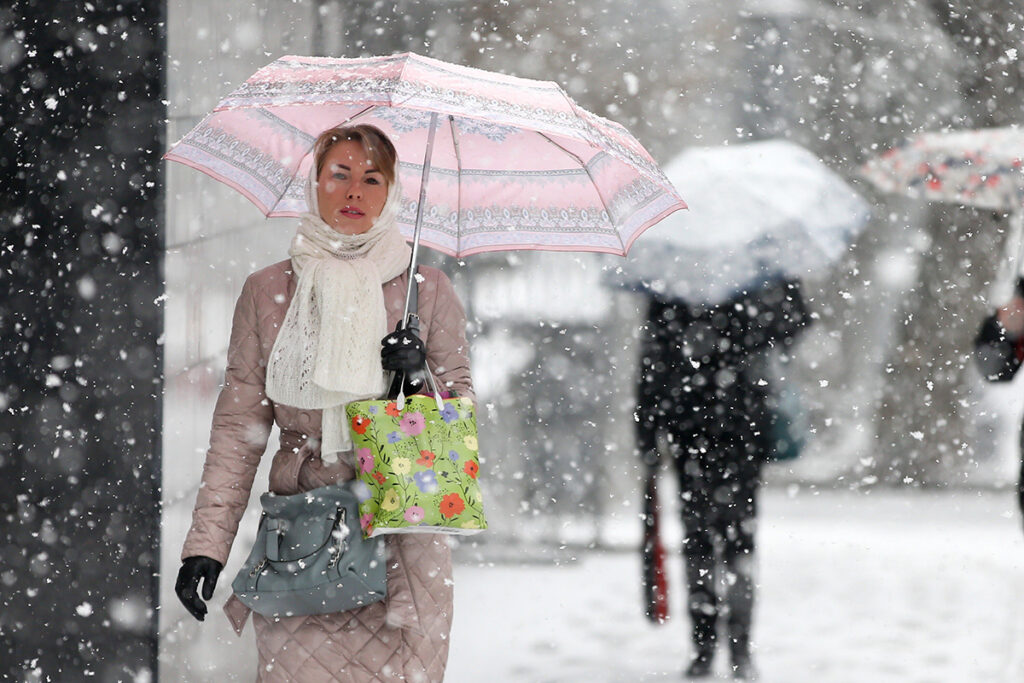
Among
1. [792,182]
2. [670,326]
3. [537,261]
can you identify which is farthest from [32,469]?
[792,182]

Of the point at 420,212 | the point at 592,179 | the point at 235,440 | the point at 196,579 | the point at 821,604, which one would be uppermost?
the point at 592,179

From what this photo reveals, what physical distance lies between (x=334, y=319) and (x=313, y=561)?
1.63 ft

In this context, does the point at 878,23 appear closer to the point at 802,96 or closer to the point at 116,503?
the point at 802,96

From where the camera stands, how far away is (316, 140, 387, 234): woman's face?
8.41 ft

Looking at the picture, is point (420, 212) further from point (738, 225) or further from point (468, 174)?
point (738, 225)

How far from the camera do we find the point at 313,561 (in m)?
2.44

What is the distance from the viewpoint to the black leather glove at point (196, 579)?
2.40m

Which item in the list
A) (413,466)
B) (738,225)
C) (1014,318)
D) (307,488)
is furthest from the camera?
(738,225)

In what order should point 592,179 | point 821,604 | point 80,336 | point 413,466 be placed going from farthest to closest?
1. point 821,604
2. point 80,336
3. point 592,179
4. point 413,466

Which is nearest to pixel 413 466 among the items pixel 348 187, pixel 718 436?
pixel 348 187

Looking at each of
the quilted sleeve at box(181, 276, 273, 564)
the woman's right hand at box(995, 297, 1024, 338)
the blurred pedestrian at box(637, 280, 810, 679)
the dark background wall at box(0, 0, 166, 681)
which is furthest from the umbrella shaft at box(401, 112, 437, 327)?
the woman's right hand at box(995, 297, 1024, 338)

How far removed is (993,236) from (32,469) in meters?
3.60

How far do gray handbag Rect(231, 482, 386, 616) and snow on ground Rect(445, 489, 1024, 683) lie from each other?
2.06 metres

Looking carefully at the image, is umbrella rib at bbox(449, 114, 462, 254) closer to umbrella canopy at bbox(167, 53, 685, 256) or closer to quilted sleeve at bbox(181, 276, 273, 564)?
umbrella canopy at bbox(167, 53, 685, 256)
